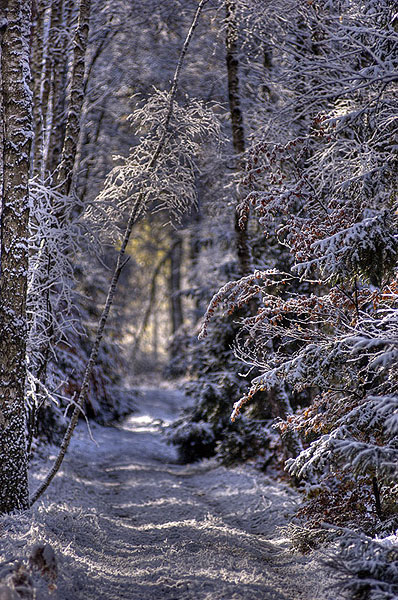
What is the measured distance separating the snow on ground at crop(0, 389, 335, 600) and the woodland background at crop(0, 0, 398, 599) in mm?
489

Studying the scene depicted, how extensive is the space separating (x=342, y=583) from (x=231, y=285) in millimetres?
3180

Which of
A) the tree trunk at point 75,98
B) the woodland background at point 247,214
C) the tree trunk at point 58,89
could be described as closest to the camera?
the woodland background at point 247,214

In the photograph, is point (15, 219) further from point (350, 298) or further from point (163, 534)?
point (163, 534)

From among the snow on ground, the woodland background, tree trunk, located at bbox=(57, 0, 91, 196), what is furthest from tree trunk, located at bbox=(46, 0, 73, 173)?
the snow on ground

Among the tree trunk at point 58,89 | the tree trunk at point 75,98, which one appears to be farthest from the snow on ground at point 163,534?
the tree trunk at point 58,89

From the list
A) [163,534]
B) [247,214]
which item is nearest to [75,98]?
[247,214]

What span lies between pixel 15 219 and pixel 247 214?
3912 millimetres

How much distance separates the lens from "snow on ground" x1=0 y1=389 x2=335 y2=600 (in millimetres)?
4746

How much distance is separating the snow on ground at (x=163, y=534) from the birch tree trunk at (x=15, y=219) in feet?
3.34

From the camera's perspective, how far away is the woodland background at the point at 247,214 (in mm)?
5125

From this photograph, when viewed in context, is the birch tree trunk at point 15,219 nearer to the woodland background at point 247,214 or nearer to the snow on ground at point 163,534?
the woodland background at point 247,214

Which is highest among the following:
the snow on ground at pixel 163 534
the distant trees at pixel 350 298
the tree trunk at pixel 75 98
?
the tree trunk at pixel 75 98

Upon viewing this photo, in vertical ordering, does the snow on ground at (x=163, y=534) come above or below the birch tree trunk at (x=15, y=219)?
below

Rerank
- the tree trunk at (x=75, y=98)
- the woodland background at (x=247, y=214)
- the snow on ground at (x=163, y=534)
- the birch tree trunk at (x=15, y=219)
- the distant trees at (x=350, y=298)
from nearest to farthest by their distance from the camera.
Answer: the distant trees at (x=350, y=298)
the snow on ground at (x=163, y=534)
the woodland background at (x=247, y=214)
the birch tree trunk at (x=15, y=219)
the tree trunk at (x=75, y=98)
